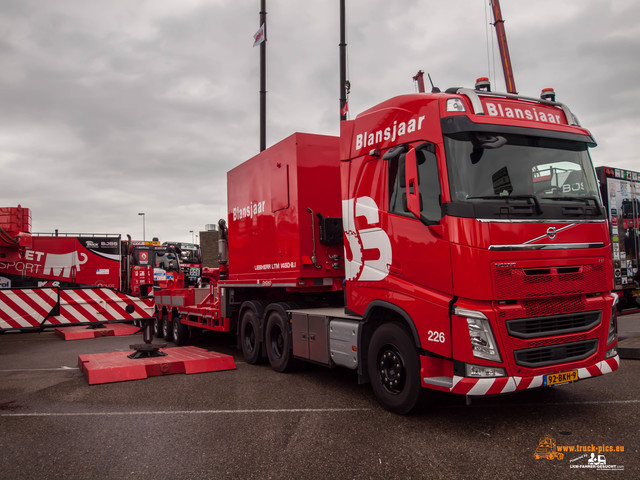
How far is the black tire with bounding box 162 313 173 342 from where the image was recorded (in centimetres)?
1358

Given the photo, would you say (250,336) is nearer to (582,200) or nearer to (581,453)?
(582,200)

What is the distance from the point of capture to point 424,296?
16.8 feet

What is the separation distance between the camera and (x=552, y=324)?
4.90 metres

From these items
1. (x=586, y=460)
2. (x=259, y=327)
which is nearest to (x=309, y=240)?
(x=259, y=327)

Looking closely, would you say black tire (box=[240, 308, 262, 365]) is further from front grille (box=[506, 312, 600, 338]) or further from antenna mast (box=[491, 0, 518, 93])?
antenna mast (box=[491, 0, 518, 93])

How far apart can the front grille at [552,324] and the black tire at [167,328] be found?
1046 centimetres

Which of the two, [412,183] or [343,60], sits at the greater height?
[343,60]

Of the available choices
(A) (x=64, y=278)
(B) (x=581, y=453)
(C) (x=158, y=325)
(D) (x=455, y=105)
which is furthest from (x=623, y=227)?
(A) (x=64, y=278)

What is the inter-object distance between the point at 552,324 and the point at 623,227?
6309 millimetres

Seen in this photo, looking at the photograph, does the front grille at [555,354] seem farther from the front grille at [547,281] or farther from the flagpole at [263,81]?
the flagpole at [263,81]

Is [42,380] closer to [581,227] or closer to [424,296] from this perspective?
[424,296]

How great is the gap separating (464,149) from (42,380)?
710 cm

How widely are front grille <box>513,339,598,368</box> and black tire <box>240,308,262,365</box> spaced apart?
504cm

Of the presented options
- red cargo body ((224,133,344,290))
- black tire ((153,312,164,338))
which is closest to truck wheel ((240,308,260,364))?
red cargo body ((224,133,344,290))
